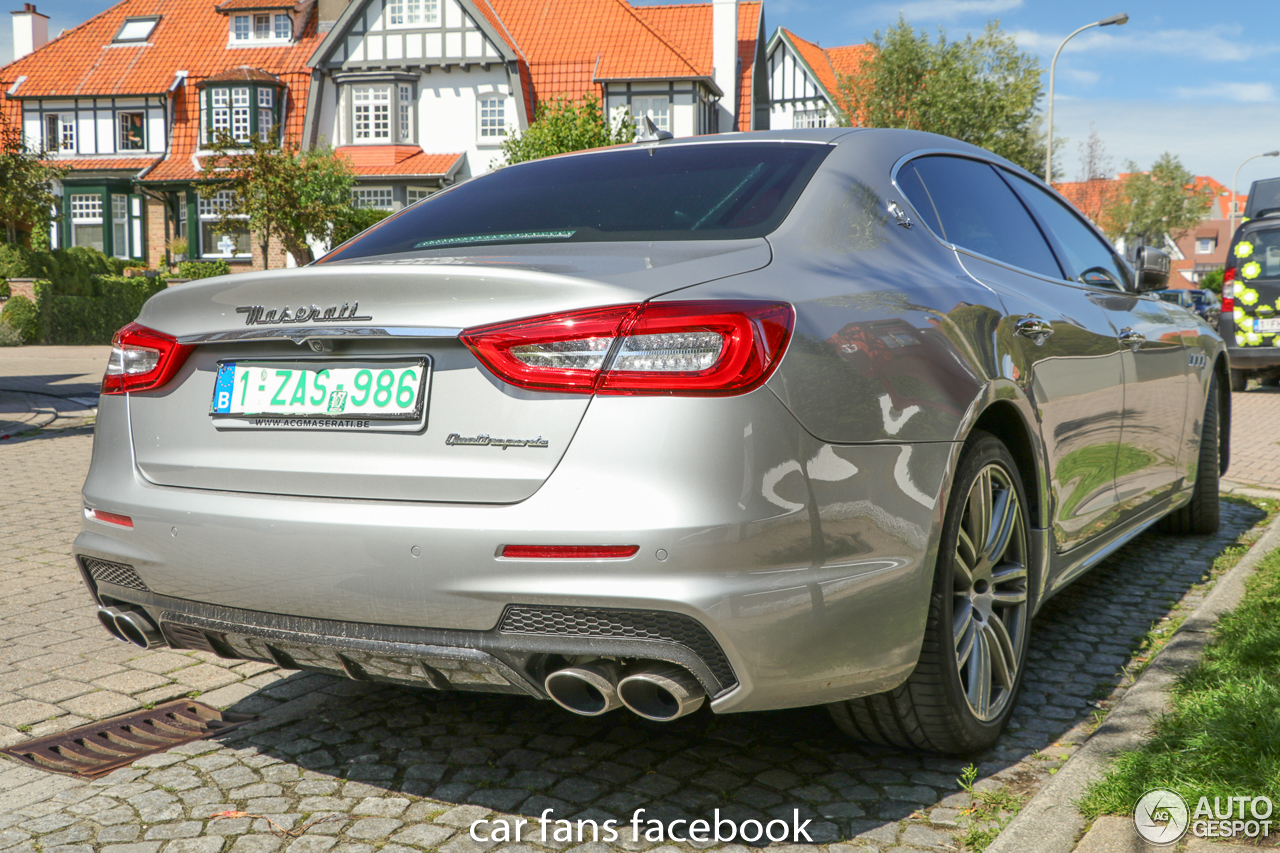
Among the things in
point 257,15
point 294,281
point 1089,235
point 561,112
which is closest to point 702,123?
point 561,112

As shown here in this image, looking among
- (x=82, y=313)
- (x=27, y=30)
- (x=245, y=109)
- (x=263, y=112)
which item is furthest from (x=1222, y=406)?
(x=27, y=30)

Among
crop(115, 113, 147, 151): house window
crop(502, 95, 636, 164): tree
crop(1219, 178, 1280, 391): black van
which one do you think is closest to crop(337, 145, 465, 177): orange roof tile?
crop(502, 95, 636, 164): tree

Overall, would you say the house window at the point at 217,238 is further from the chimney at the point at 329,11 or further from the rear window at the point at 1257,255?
the rear window at the point at 1257,255

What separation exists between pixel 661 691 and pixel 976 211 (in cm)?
212

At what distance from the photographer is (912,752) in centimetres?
305

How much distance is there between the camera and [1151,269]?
4.86 m

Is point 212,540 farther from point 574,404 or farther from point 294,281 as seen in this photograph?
point 574,404

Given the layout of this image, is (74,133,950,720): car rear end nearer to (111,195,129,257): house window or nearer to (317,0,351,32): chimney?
(317,0,351,32): chimney

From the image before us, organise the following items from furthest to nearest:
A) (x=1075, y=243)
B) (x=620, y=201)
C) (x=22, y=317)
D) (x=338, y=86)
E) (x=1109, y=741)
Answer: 1. (x=338, y=86)
2. (x=22, y=317)
3. (x=1075, y=243)
4. (x=620, y=201)
5. (x=1109, y=741)

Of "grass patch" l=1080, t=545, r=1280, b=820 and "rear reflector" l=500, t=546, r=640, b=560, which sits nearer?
"rear reflector" l=500, t=546, r=640, b=560

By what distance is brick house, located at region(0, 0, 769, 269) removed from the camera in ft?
124

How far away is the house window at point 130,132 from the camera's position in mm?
42125

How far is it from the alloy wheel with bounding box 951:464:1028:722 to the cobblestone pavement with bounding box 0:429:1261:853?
0.19 metres

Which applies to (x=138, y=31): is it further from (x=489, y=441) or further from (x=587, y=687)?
(x=587, y=687)
